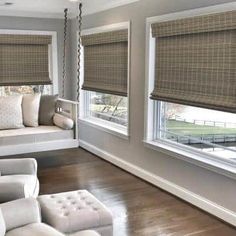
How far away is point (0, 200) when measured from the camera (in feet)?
9.16

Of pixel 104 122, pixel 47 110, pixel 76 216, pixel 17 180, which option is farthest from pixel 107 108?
pixel 76 216

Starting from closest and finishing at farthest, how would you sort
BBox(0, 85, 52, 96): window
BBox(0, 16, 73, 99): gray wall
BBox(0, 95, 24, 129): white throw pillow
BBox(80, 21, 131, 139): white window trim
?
BBox(80, 21, 131, 139): white window trim → BBox(0, 95, 24, 129): white throw pillow → BBox(0, 16, 73, 99): gray wall → BBox(0, 85, 52, 96): window

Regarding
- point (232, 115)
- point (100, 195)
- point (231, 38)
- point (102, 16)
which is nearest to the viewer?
point (231, 38)

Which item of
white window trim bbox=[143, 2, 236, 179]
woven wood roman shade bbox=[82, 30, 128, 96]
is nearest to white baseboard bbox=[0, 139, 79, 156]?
woven wood roman shade bbox=[82, 30, 128, 96]

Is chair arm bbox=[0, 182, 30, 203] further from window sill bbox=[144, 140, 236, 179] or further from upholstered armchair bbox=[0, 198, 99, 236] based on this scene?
window sill bbox=[144, 140, 236, 179]

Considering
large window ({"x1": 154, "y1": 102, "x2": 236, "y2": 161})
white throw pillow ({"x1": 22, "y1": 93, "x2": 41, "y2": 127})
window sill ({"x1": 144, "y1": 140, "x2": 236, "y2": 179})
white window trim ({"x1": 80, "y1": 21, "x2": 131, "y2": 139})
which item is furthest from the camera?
white throw pillow ({"x1": 22, "y1": 93, "x2": 41, "y2": 127})

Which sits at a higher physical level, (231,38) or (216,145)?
(231,38)

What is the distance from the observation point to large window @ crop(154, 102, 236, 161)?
341 cm

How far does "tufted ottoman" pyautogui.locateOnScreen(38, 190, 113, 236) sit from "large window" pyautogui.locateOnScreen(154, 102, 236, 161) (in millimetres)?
1431

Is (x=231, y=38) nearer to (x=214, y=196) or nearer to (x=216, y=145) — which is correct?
(x=216, y=145)

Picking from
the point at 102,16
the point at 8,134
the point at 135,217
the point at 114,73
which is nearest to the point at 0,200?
the point at 135,217

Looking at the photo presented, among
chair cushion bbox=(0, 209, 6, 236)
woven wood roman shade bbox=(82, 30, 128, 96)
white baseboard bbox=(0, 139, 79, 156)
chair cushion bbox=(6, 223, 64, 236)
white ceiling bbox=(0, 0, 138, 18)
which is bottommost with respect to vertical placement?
white baseboard bbox=(0, 139, 79, 156)

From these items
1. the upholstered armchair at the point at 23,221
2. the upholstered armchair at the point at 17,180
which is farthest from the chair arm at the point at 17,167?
the upholstered armchair at the point at 23,221

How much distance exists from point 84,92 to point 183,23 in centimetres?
286
